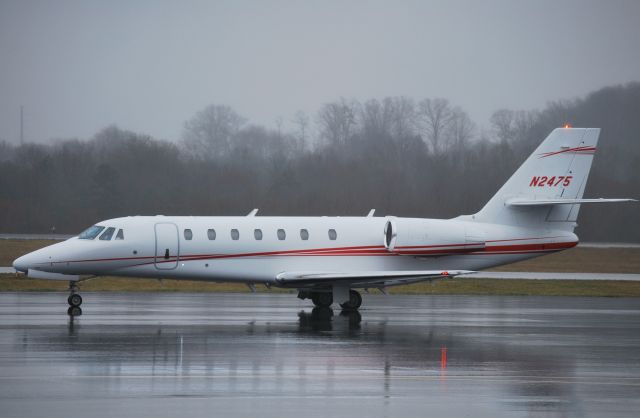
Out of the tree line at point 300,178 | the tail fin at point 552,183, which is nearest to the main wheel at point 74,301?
the tail fin at point 552,183

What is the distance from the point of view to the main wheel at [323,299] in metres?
23.1

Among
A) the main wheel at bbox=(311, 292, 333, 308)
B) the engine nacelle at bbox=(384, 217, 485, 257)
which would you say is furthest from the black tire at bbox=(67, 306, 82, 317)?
the engine nacelle at bbox=(384, 217, 485, 257)

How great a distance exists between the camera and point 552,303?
25984 millimetres

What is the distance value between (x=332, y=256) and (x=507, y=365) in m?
8.96

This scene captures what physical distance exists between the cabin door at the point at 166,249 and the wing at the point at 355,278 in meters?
2.42

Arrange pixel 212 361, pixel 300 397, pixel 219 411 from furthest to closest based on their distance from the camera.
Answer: pixel 212 361
pixel 300 397
pixel 219 411

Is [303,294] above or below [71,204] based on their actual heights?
below

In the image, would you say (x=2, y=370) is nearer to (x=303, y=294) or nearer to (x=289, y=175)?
(x=303, y=294)

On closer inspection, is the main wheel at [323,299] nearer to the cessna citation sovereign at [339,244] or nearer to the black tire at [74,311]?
the cessna citation sovereign at [339,244]

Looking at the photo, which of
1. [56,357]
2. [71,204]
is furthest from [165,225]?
[71,204]

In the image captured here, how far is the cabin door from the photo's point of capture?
22.0m

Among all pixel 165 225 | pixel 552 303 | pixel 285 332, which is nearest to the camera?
pixel 285 332

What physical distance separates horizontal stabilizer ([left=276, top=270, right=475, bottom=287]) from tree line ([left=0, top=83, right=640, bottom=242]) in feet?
91.5

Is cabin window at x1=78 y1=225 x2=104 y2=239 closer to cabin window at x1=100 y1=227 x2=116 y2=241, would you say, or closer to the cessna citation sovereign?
the cessna citation sovereign
